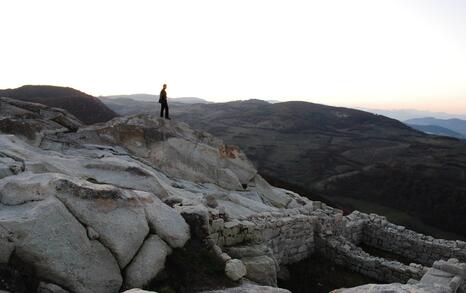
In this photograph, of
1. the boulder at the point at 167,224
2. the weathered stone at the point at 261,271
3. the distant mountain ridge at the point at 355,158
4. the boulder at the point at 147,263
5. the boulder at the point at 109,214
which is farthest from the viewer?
the distant mountain ridge at the point at 355,158

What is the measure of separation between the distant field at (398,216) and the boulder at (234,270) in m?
54.0

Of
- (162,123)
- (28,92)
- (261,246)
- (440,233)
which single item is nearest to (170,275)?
(261,246)

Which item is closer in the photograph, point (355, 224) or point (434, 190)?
point (355, 224)

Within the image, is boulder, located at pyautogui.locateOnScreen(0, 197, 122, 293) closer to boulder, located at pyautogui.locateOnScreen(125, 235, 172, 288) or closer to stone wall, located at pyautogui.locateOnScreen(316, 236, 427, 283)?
boulder, located at pyautogui.locateOnScreen(125, 235, 172, 288)

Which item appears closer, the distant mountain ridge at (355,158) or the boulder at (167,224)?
the boulder at (167,224)

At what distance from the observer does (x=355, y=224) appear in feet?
76.9

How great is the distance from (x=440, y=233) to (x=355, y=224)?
43.0 metres

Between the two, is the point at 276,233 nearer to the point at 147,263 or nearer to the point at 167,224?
the point at 167,224

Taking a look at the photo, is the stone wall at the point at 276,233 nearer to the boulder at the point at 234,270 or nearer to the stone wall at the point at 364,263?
the stone wall at the point at 364,263

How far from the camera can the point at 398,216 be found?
6781 cm

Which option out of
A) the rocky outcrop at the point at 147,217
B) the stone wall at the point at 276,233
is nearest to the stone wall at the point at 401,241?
the rocky outcrop at the point at 147,217

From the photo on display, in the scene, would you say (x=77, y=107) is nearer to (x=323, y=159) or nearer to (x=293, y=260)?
(x=293, y=260)

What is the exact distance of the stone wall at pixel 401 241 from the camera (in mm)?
21697

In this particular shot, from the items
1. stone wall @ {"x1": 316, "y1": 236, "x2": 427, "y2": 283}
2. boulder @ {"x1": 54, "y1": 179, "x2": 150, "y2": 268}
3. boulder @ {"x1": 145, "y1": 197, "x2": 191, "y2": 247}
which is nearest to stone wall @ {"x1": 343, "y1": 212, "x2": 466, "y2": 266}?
stone wall @ {"x1": 316, "y1": 236, "x2": 427, "y2": 283}
